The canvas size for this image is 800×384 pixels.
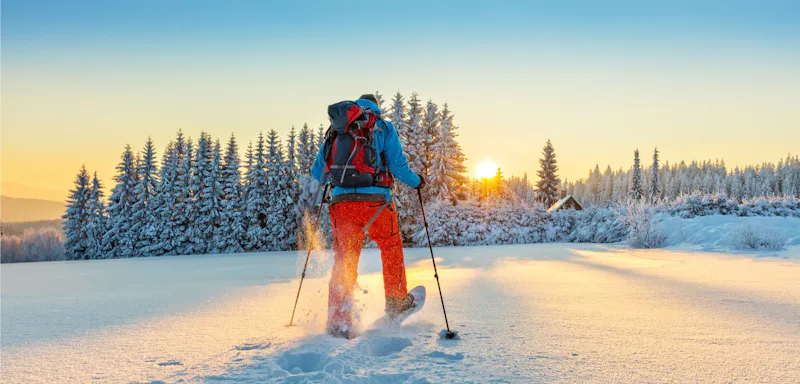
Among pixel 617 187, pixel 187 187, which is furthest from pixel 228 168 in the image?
pixel 617 187

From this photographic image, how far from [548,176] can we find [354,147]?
169ft

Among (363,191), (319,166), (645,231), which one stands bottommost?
(645,231)

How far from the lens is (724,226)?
14.2 m

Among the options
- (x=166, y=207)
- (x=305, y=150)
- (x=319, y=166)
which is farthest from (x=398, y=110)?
(x=319, y=166)

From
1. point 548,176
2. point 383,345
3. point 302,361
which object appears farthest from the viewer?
point 548,176

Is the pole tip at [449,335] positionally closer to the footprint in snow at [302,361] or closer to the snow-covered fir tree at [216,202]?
the footprint in snow at [302,361]

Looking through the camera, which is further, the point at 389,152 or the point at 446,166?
the point at 446,166

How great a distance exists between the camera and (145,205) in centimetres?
2964

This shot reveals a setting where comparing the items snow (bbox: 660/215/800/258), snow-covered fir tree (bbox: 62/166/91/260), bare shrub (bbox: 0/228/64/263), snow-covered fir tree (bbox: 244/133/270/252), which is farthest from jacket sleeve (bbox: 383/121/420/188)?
bare shrub (bbox: 0/228/64/263)

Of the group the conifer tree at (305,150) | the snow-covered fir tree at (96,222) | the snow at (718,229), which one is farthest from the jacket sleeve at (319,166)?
the snow-covered fir tree at (96,222)

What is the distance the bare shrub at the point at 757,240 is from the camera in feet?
38.8

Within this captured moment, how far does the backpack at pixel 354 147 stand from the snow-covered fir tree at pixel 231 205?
26377 mm

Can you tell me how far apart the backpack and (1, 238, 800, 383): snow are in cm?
109

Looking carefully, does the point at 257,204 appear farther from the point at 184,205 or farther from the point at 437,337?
the point at 437,337
